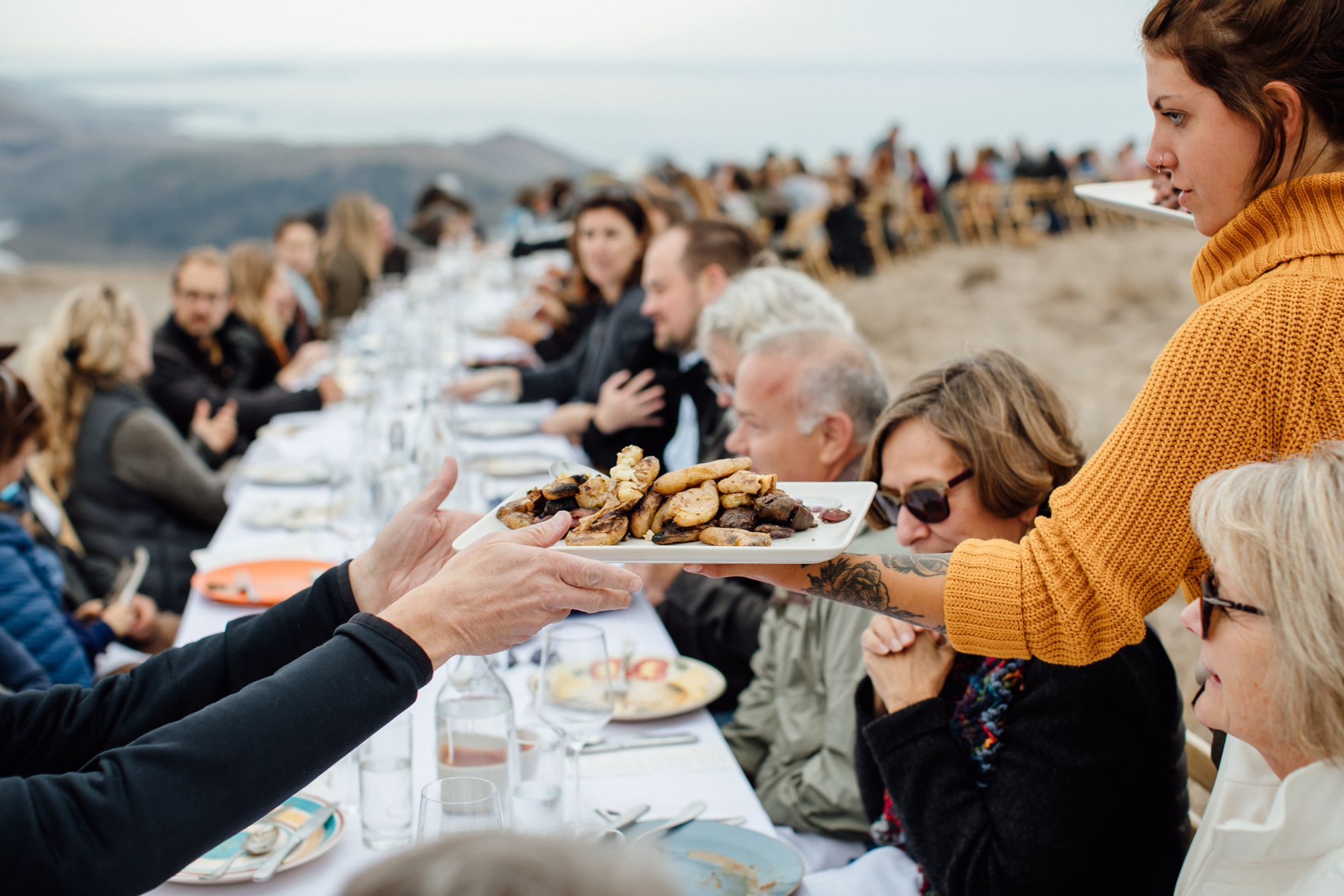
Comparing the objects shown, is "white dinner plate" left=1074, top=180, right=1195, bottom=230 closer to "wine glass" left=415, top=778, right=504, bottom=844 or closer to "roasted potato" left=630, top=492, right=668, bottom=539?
"roasted potato" left=630, top=492, right=668, bottom=539

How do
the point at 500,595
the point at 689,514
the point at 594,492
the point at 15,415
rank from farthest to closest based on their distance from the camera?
the point at 15,415 < the point at 594,492 < the point at 689,514 < the point at 500,595

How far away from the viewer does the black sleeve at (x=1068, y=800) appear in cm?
155

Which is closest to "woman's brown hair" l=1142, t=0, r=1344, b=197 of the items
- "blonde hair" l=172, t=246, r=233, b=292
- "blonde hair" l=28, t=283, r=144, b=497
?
"blonde hair" l=28, t=283, r=144, b=497

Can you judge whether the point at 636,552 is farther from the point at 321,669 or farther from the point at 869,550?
the point at 869,550

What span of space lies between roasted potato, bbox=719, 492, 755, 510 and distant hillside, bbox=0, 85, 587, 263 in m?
18.1

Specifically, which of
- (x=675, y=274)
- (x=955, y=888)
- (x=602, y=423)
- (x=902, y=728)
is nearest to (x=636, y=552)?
(x=902, y=728)

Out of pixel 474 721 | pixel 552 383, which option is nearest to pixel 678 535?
pixel 474 721

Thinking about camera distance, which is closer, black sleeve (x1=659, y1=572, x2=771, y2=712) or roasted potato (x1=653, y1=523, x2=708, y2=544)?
roasted potato (x1=653, y1=523, x2=708, y2=544)

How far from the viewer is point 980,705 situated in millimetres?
1720

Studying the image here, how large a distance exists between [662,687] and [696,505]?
730 millimetres

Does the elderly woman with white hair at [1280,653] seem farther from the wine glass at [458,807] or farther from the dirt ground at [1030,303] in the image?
the dirt ground at [1030,303]

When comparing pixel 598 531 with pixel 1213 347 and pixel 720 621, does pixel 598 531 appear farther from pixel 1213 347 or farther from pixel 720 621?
pixel 720 621

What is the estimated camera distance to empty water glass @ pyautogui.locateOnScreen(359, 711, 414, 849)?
1.52 m

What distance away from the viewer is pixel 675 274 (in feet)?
13.2
